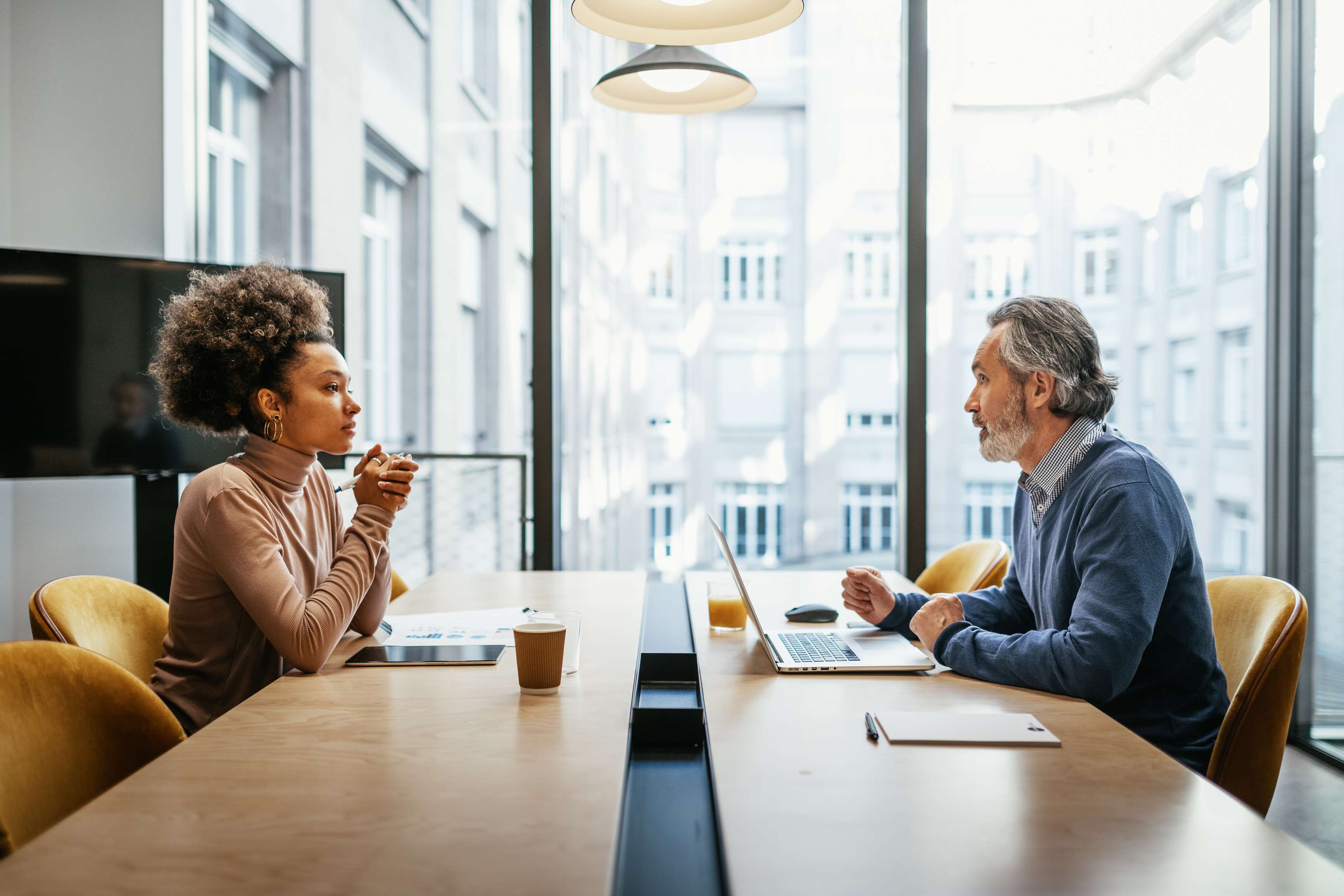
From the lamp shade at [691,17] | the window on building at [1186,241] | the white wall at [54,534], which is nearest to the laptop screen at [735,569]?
the lamp shade at [691,17]

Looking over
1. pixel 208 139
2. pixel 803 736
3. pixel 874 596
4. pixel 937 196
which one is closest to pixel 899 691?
pixel 803 736

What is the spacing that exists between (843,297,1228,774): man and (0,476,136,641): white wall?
2436mm

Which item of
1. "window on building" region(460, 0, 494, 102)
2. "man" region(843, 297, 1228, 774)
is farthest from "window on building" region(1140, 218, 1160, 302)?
"window on building" region(460, 0, 494, 102)

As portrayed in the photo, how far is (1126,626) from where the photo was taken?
1.25 metres

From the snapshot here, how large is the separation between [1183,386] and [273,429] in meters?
3.27

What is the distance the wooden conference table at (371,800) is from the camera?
76cm

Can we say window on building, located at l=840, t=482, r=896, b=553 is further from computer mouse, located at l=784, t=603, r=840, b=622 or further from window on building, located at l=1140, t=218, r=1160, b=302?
computer mouse, located at l=784, t=603, r=840, b=622

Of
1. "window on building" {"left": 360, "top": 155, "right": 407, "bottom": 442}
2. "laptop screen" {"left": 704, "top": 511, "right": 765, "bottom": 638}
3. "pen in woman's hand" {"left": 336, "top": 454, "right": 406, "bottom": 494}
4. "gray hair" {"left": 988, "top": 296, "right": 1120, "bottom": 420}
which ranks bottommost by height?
"laptop screen" {"left": 704, "top": 511, "right": 765, "bottom": 638}

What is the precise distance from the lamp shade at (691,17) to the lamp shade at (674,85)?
0.43 meters

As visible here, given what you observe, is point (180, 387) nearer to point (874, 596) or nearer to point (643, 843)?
point (643, 843)

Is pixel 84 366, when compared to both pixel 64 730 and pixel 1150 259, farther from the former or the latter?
pixel 1150 259

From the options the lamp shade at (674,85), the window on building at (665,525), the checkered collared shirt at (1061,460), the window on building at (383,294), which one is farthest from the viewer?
the window on building at (665,525)

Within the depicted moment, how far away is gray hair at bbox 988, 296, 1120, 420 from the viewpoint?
1.55m

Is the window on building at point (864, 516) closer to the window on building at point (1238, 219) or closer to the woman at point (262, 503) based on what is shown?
the window on building at point (1238, 219)
